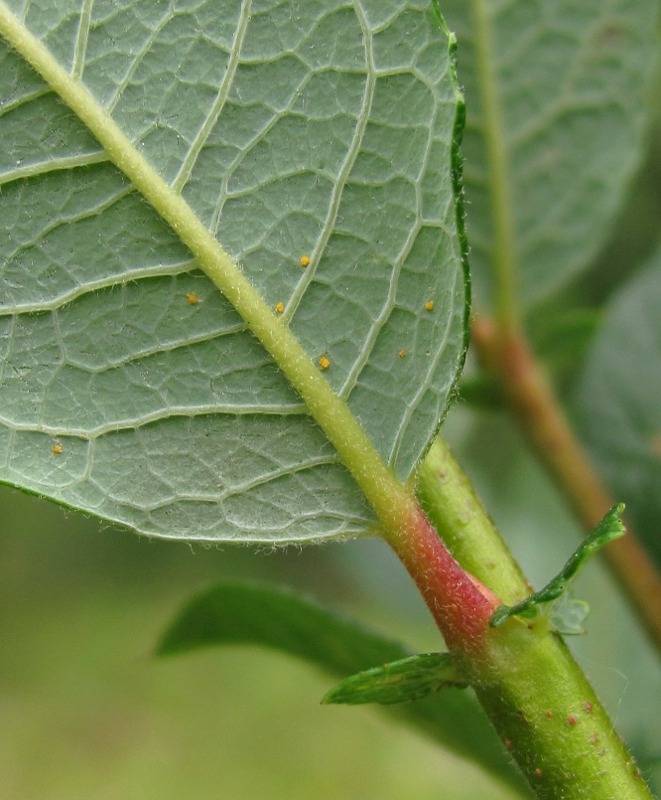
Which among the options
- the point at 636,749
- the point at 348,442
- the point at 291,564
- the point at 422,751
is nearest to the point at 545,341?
the point at 636,749

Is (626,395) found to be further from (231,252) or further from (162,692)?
(162,692)

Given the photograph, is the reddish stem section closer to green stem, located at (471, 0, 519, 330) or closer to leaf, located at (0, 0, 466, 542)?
leaf, located at (0, 0, 466, 542)

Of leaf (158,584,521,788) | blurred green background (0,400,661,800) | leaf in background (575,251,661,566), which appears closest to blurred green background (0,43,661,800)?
blurred green background (0,400,661,800)

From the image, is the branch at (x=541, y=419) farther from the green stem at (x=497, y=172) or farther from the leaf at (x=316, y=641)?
the leaf at (x=316, y=641)

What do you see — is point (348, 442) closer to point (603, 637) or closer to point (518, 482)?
point (603, 637)

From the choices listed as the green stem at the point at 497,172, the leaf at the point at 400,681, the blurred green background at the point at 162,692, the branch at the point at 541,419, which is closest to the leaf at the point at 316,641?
the leaf at the point at 400,681

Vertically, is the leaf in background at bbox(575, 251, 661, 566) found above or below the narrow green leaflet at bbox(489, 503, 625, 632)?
above
